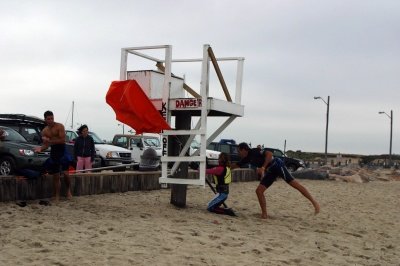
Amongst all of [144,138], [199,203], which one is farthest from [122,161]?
[199,203]

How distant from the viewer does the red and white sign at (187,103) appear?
9242 millimetres

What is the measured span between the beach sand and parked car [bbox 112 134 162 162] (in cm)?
1090

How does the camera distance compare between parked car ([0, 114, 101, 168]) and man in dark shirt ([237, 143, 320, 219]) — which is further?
parked car ([0, 114, 101, 168])

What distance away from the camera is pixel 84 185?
38.2ft

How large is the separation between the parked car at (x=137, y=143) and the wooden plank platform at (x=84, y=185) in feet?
23.4

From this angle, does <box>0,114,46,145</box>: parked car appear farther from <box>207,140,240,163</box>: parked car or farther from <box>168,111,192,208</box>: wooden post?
<box>207,140,240,163</box>: parked car

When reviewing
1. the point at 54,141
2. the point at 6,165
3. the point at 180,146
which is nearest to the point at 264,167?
the point at 180,146

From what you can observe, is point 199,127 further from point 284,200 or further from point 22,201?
point 284,200

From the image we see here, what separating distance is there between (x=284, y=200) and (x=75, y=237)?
8.02 m

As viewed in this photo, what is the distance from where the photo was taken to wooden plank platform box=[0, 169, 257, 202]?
981 cm

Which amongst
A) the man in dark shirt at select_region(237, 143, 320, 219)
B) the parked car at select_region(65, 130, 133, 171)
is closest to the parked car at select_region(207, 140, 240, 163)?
the parked car at select_region(65, 130, 133, 171)

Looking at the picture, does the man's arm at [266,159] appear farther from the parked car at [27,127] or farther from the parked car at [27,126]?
the parked car at [27,127]

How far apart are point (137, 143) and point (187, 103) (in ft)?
46.1

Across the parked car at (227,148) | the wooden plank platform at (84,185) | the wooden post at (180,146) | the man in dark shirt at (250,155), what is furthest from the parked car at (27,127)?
the parked car at (227,148)
